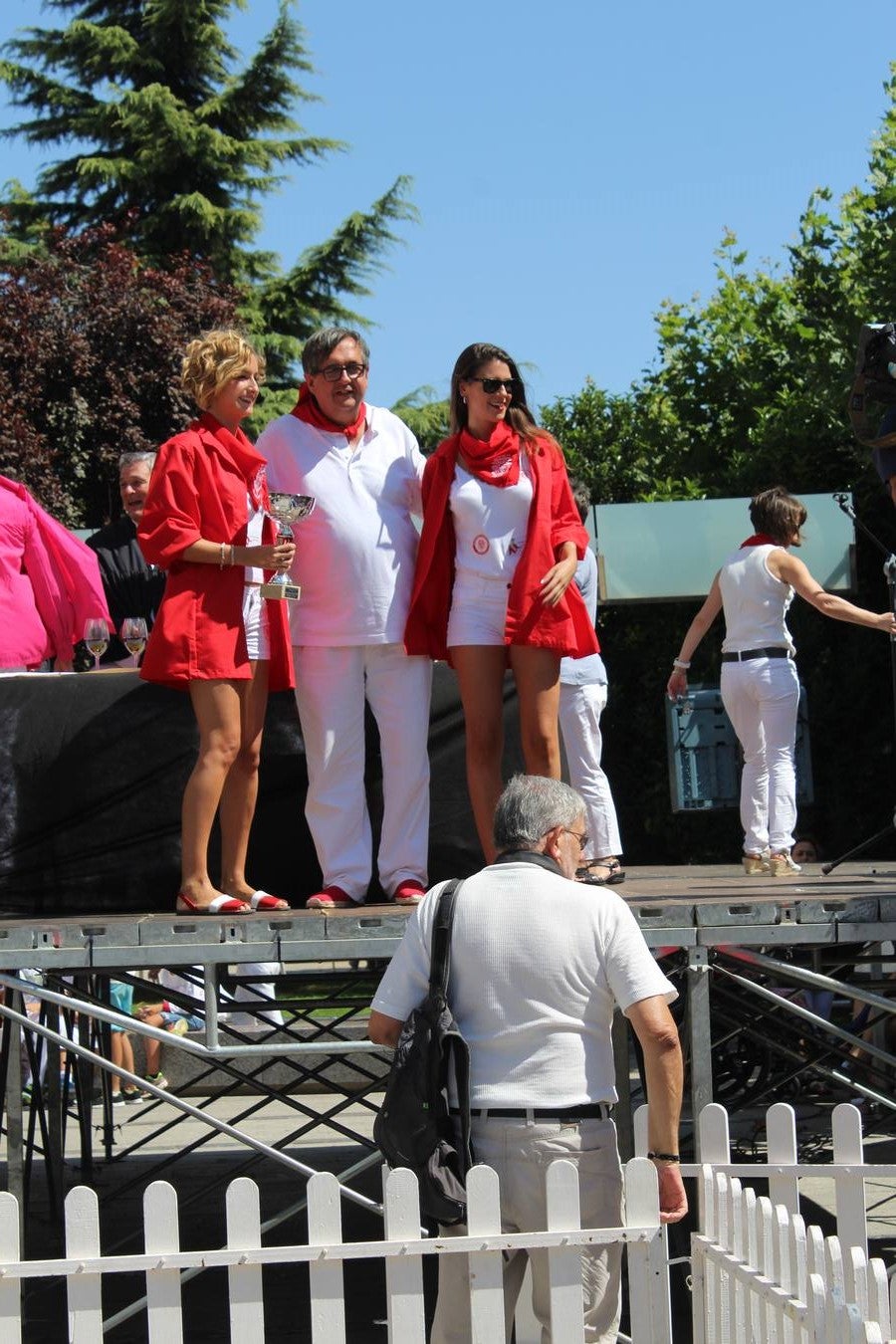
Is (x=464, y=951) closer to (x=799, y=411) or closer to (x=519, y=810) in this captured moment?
(x=519, y=810)

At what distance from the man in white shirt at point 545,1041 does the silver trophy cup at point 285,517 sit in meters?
1.65

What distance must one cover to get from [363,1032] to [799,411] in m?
7.70

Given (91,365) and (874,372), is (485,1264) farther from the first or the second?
(91,365)

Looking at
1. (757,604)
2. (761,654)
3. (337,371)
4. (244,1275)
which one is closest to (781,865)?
(761,654)

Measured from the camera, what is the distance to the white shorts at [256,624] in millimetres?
5730

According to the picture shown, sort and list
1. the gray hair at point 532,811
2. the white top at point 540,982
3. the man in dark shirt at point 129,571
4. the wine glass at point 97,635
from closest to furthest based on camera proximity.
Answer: the white top at point 540,982
the gray hair at point 532,811
the wine glass at point 97,635
the man in dark shirt at point 129,571

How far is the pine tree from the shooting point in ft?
81.4

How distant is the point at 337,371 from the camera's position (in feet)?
18.6

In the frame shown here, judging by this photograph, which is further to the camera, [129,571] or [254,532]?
[129,571]

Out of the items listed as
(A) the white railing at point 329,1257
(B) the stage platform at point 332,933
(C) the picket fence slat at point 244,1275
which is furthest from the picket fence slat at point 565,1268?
(B) the stage platform at point 332,933

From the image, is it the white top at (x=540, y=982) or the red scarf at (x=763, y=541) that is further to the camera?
the red scarf at (x=763, y=541)

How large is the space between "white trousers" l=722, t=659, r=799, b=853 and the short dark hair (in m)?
0.52

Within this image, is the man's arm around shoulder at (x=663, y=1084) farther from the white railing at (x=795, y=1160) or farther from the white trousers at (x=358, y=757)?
the white trousers at (x=358, y=757)

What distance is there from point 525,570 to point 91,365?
47.8ft
